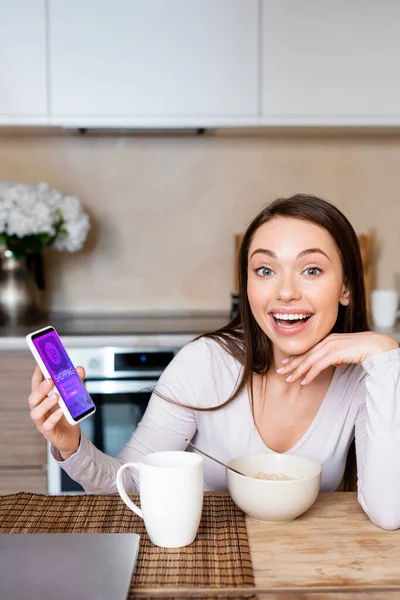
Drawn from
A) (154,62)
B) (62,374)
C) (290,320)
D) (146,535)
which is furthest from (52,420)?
(154,62)

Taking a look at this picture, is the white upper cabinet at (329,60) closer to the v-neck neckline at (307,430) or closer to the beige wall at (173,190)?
the beige wall at (173,190)

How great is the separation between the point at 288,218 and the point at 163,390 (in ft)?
1.33

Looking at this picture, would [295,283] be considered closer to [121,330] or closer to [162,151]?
[121,330]

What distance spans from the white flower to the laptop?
1573 mm

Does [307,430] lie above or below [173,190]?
below

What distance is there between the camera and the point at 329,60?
7.87 feet

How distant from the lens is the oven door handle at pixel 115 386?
2227 mm

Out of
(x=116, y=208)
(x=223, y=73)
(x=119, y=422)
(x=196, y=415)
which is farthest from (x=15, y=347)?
(x=223, y=73)

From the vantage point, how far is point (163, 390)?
1.38 meters

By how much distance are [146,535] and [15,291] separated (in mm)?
1716

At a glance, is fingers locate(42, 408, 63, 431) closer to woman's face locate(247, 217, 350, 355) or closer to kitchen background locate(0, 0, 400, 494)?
woman's face locate(247, 217, 350, 355)

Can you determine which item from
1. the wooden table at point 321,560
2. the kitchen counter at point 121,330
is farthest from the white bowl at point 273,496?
the kitchen counter at point 121,330

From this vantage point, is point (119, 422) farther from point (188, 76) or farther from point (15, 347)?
point (188, 76)

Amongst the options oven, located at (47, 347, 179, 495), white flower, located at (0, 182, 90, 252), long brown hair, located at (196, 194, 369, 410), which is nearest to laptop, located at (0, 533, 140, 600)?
long brown hair, located at (196, 194, 369, 410)
